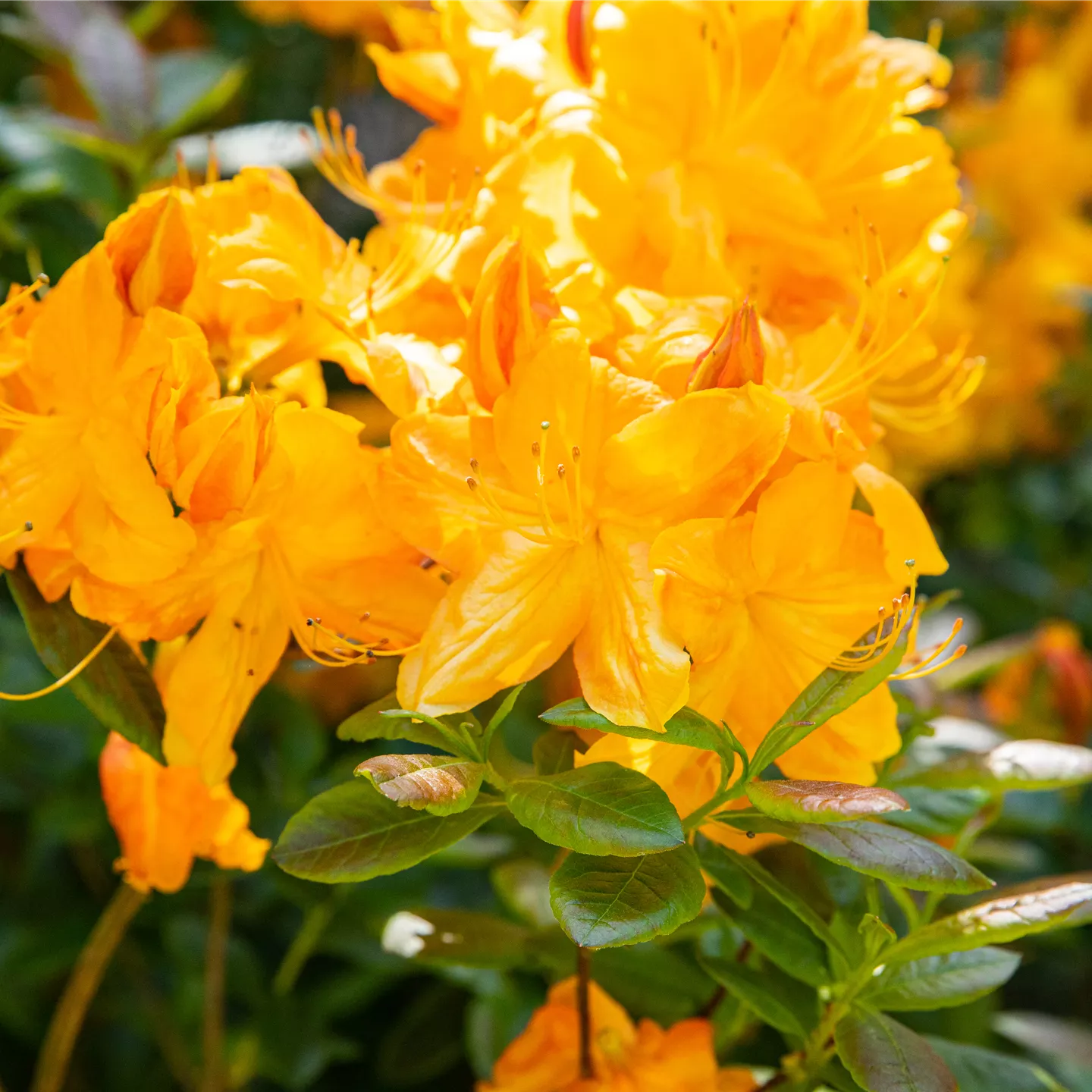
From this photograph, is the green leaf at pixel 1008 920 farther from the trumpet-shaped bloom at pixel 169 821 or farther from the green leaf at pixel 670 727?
the trumpet-shaped bloom at pixel 169 821

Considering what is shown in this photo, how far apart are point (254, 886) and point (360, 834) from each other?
0.48m

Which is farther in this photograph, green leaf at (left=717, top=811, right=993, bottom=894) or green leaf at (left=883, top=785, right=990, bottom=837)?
green leaf at (left=883, top=785, right=990, bottom=837)

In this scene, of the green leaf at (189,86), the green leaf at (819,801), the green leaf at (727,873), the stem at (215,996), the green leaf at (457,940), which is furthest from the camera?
the green leaf at (189,86)

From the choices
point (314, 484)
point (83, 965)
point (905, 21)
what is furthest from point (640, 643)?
point (905, 21)

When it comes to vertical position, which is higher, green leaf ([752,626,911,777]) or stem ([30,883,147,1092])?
green leaf ([752,626,911,777])

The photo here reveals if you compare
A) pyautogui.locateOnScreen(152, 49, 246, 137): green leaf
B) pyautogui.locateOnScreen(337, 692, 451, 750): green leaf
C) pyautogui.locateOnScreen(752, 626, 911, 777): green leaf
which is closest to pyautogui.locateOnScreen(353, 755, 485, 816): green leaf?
pyautogui.locateOnScreen(337, 692, 451, 750): green leaf

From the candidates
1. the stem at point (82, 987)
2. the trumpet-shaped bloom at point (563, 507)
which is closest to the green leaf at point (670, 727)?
the trumpet-shaped bloom at point (563, 507)

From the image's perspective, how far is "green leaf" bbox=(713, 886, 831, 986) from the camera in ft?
1.97

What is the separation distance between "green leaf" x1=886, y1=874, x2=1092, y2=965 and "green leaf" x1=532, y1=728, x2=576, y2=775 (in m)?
0.18

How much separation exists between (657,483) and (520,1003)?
1.59ft

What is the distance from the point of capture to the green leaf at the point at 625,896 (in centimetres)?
49

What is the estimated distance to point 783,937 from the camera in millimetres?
607

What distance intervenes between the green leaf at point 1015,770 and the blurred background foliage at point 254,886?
1.6 inches

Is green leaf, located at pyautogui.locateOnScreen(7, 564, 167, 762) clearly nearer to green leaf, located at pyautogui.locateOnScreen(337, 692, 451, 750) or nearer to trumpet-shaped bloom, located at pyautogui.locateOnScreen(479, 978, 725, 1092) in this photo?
green leaf, located at pyautogui.locateOnScreen(337, 692, 451, 750)
